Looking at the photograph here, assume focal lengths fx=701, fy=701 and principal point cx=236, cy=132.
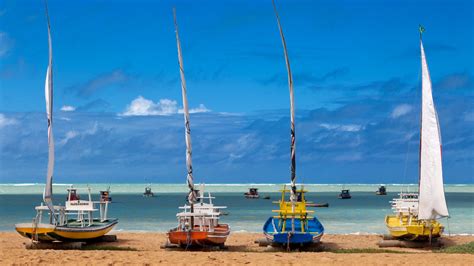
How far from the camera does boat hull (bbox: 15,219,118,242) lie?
109 feet

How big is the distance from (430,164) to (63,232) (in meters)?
18.3

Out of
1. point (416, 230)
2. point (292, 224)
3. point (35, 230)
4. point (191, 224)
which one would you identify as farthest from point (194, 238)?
point (416, 230)

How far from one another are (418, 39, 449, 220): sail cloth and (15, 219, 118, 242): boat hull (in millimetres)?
16669

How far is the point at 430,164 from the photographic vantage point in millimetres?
34156

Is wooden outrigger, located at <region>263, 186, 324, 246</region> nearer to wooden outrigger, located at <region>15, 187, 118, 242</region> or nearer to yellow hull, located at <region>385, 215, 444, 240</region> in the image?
yellow hull, located at <region>385, 215, 444, 240</region>

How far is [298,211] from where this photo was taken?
34562 millimetres

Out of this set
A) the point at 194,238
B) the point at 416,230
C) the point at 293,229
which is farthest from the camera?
the point at 416,230

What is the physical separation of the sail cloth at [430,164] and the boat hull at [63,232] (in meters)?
16.7

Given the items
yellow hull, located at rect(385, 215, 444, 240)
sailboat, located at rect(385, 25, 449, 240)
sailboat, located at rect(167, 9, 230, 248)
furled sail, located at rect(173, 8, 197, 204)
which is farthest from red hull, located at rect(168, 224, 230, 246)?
sailboat, located at rect(385, 25, 449, 240)

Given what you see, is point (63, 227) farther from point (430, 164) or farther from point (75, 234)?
point (430, 164)

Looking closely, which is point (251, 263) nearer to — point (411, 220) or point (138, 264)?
point (138, 264)

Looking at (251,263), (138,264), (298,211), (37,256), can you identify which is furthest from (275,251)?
(37,256)

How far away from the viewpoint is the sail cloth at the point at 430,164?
3403cm

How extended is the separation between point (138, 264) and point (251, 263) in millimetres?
4113
